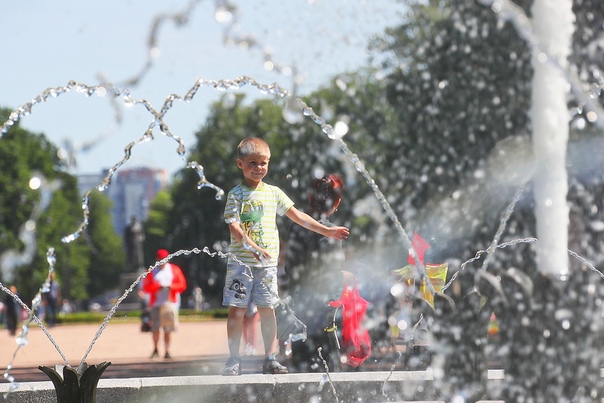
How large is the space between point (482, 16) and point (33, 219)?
43.1 metres

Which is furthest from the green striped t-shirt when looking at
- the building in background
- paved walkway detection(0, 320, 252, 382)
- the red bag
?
the building in background

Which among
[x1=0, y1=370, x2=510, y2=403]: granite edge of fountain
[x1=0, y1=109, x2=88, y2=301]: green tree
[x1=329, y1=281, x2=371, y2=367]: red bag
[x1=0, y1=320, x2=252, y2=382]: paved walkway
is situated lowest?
[x1=0, y1=320, x2=252, y2=382]: paved walkway

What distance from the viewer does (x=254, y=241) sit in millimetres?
6258

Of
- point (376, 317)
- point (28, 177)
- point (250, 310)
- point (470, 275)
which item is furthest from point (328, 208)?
point (28, 177)

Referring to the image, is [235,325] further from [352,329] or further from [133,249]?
[133,249]

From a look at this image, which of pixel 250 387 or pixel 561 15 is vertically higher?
pixel 561 15

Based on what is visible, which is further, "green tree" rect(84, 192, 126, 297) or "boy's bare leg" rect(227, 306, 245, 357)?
"green tree" rect(84, 192, 126, 297)

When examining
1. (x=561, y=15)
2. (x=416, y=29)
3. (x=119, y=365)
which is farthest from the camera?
(x=416, y=29)

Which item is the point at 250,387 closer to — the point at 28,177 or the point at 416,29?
the point at 416,29

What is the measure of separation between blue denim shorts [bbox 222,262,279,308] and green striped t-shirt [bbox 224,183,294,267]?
51 mm

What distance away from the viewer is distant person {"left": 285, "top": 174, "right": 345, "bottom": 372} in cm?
640

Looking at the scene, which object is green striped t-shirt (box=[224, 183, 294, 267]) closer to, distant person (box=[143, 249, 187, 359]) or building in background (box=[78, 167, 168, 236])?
Result: distant person (box=[143, 249, 187, 359])

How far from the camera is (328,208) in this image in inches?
261

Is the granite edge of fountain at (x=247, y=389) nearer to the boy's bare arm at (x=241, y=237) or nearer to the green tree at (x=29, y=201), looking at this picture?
the boy's bare arm at (x=241, y=237)
